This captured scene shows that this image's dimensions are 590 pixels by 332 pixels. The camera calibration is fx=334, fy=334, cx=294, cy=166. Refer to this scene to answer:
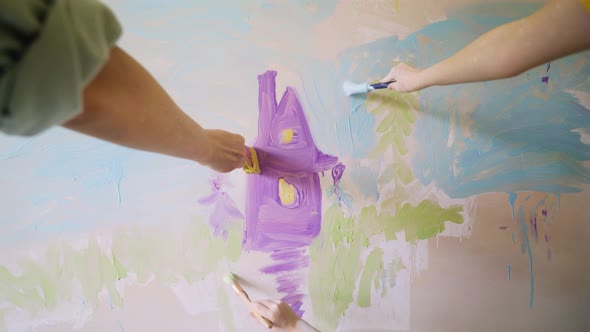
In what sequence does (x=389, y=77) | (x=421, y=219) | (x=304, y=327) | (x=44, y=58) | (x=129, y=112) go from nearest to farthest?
A: (x=44, y=58) → (x=129, y=112) → (x=304, y=327) → (x=389, y=77) → (x=421, y=219)

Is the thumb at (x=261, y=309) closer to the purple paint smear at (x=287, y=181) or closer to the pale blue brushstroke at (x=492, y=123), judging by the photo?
the purple paint smear at (x=287, y=181)

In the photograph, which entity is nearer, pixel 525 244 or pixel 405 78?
pixel 405 78

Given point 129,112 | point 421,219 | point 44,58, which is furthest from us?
point 421,219

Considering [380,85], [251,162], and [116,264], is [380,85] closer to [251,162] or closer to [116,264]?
[251,162]

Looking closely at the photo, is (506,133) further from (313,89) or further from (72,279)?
(72,279)

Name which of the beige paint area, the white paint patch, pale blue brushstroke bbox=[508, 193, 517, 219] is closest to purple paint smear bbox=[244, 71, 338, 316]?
the beige paint area

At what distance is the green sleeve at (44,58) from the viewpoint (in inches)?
12.6

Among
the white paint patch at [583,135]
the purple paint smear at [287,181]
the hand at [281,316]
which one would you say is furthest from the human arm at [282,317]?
the white paint patch at [583,135]

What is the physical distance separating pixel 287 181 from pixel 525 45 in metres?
0.60

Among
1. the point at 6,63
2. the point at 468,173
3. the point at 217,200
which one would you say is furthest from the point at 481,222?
the point at 6,63

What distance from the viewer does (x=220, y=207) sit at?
0.91 meters

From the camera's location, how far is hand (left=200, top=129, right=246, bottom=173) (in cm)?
72

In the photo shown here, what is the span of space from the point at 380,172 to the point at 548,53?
491 millimetres

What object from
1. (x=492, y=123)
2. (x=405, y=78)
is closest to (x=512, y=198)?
(x=492, y=123)
